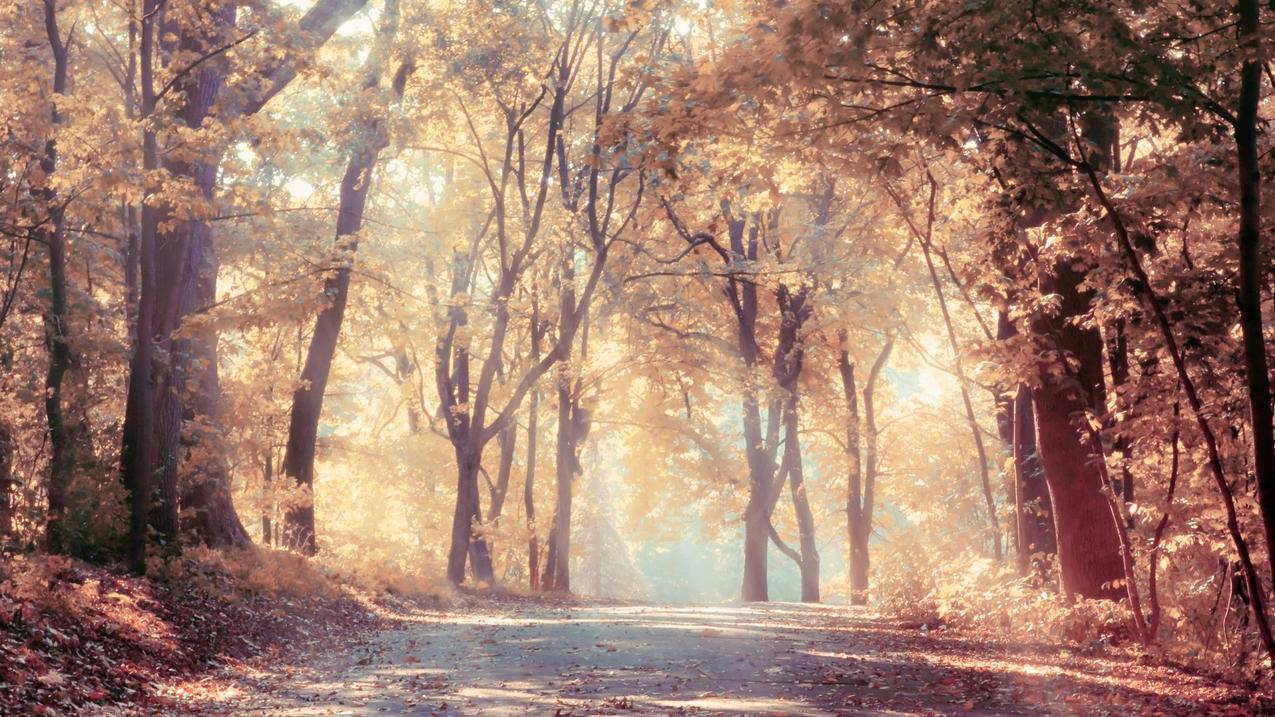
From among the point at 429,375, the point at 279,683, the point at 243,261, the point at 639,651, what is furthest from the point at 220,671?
the point at 429,375

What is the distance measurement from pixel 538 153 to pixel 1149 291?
21.3m

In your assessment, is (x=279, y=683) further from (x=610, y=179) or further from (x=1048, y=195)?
(x=610, y=179)

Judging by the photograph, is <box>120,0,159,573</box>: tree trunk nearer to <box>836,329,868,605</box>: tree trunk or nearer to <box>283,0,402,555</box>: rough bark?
<box>283,0,402,555</box>: rough bark

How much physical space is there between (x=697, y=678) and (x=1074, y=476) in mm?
5300

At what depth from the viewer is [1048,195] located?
323 inches

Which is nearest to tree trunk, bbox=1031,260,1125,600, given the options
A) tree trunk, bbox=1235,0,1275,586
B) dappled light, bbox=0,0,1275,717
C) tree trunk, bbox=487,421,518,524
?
dappled light, bbox=0,0,1275,717

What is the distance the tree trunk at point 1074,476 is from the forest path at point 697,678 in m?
0.98

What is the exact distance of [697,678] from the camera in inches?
384

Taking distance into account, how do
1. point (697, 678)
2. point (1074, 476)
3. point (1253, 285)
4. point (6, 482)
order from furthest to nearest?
point (1074, 476), point (6, 482), point (697, 678), point (1253, 285)

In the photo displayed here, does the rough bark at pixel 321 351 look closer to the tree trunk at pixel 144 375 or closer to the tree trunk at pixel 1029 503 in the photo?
the tree trunk at pixel 144 375

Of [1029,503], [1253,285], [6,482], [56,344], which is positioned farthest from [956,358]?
[56,344]

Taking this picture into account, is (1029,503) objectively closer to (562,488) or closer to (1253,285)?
(1253,285)

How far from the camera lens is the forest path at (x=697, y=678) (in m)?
8.27

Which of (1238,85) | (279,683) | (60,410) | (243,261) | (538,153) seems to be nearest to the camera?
(1238,85)
